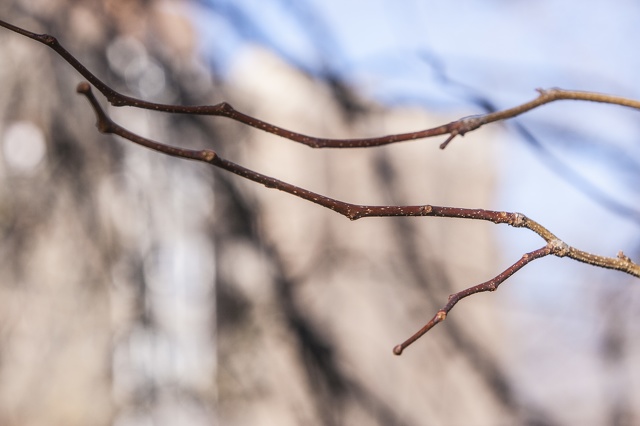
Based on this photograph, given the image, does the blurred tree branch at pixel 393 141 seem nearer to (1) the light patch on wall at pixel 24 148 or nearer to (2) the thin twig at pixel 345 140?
(2) the thin twig at pixel 345 140

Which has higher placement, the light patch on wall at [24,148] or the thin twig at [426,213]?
the light patch on wall at [24,148]

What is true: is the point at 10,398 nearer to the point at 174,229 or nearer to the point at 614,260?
the point at 174,229

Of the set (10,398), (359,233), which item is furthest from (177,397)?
(359,233)

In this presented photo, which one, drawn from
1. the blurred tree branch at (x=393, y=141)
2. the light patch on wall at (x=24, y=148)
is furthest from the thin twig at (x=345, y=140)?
the light patch on wall at (x=24, y=148)

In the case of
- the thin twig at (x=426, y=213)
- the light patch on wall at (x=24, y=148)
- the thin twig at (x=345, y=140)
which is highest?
the light patch on wall at (x=24, y=148)

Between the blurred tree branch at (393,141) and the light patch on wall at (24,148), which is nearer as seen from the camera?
the blurred tree branch at (393,141)

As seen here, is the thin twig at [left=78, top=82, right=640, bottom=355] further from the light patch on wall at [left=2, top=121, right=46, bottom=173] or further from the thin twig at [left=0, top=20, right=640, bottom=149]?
the light patch on wall at [left=2, top=121, right=46, bottom=173]

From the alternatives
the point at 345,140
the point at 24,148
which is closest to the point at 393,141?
the point at 345,140
